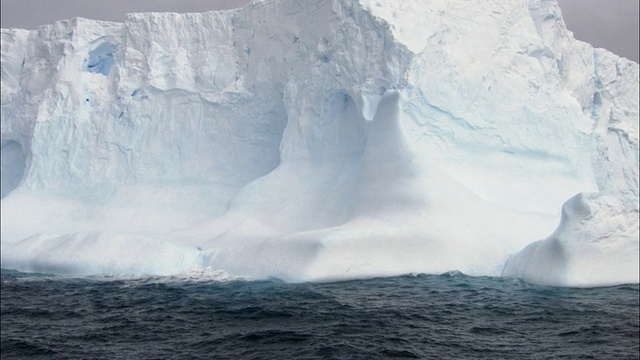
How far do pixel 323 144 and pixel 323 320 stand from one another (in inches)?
274

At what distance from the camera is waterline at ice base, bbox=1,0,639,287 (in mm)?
10320

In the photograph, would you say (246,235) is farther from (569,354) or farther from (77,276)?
A: (569,354)

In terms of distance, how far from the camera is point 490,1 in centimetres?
1432

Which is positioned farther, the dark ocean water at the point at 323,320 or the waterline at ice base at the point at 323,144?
the waterline at ice base at the point at 323,144

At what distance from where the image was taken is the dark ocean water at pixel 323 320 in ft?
20.6

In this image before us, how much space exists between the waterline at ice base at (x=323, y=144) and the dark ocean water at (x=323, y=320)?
0.88 meters

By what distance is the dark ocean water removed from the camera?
6.29 meters

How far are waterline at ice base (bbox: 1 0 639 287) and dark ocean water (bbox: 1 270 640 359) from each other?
34.5 inches

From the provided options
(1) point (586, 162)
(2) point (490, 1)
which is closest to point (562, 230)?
(1) point (586, 162)

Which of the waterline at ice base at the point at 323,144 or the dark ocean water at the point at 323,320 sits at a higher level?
the waterline at ice base at the point at 323,144

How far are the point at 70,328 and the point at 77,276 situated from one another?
414cm

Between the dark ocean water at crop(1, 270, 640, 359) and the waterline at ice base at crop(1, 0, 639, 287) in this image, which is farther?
the waterline at ice base at crop(1, 0, 639, 287)

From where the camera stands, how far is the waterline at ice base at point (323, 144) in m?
10.3

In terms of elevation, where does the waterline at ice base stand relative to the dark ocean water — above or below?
above
